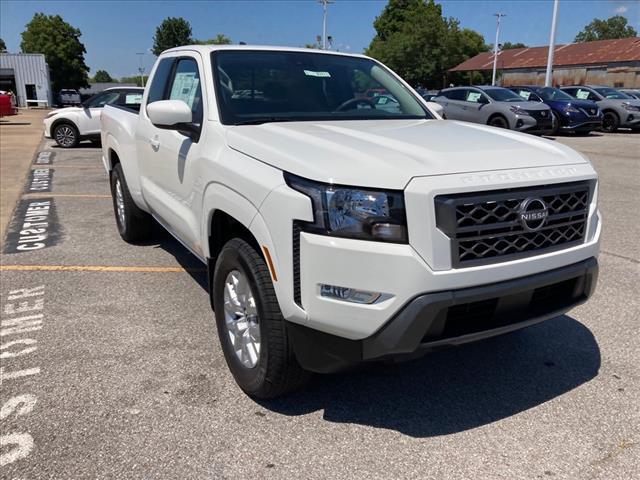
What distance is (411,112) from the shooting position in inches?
161

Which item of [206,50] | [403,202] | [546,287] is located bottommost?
[546,287]

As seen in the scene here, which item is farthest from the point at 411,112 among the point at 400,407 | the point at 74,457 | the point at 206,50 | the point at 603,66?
the point at 603,66

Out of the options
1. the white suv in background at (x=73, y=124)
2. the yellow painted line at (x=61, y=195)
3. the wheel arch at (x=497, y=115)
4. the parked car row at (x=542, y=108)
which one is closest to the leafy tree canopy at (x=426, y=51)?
the parked car row at (x=542, y=108)

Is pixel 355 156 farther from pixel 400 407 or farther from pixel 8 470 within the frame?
pixel 8 470

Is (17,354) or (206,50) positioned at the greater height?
(206,50)

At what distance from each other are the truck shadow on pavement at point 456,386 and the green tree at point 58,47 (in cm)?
7832

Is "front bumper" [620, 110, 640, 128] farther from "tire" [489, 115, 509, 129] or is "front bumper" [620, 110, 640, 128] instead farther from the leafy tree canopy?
the leafy tree canopy

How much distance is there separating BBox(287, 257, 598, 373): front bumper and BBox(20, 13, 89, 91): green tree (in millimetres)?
78774

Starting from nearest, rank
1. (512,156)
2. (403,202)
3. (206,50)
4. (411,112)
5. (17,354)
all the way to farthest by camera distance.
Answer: (403,202) → (512,156) → (17,354) → (206,50) → (411,112)

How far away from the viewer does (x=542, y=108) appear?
17.3m

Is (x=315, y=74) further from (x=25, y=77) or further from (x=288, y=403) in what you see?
(x=25, y=77)

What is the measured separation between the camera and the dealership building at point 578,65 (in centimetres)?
4806

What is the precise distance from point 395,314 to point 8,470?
183cm

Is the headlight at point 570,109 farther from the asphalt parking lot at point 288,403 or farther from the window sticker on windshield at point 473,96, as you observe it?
the asphalt parking lot at point 288,403
